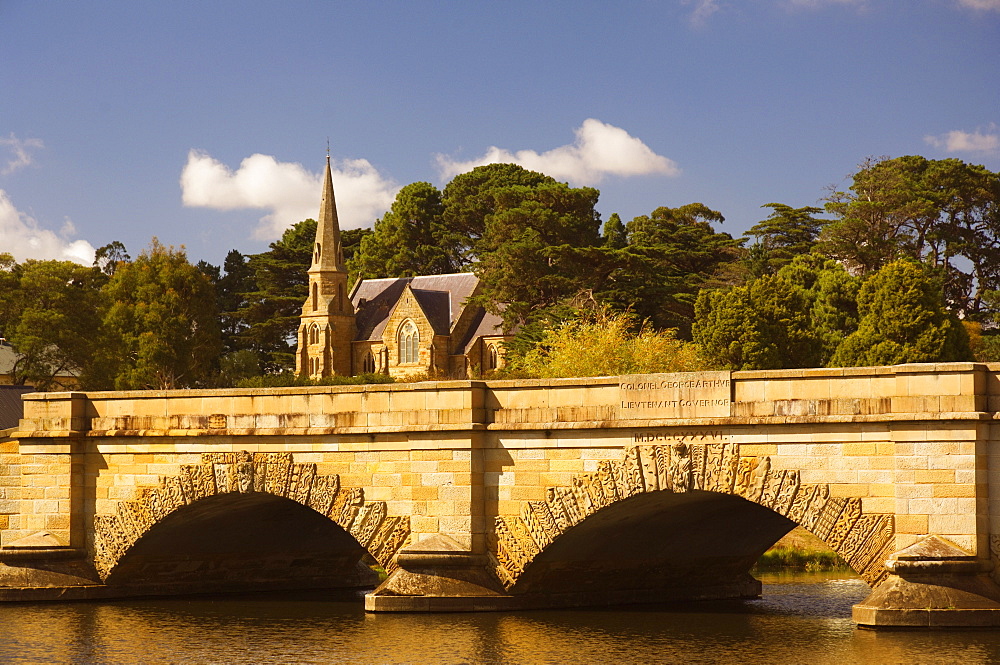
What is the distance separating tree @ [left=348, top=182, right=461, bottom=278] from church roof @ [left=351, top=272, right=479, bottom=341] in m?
1.68

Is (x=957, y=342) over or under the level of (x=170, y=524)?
over

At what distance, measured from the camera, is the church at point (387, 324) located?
305ft

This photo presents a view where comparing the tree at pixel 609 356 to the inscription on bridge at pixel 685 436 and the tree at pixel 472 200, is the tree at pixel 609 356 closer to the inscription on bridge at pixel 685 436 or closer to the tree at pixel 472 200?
the inscription on bridge at pixel 685 436

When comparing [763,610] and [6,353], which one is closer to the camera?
[763,610]

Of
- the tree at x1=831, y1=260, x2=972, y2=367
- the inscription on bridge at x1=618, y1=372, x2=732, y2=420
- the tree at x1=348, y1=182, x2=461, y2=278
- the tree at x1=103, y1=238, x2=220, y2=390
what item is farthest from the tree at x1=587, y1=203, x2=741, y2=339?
the inscription on bridge at x1=618, y1=372, x2=732, y2=420

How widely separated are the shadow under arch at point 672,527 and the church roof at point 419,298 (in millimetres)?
61462

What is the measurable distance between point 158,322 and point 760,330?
34993mm

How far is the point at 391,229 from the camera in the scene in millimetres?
104062

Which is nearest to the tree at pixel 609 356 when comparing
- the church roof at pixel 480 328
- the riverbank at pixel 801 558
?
the riverbank at pixel 801 558

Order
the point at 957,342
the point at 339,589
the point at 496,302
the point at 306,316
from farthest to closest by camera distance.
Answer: the point at 306,316, the point at 496,302, the point at 957,342, the point at 339,589

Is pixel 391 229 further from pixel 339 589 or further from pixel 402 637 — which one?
pixel 402 637

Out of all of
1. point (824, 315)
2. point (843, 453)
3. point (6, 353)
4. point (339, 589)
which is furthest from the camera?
point (6, 353)

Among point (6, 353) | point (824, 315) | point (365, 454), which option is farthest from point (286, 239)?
point (365, 454)

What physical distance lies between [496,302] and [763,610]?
179 feet
